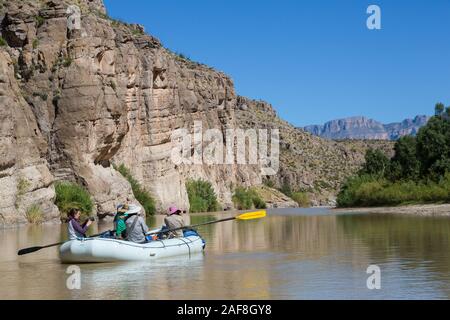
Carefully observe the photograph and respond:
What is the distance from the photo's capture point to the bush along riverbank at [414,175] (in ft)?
229

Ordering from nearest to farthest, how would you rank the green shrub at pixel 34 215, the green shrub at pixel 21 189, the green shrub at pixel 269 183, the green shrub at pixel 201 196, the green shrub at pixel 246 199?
the green shrub at pixel 21 189 → the green shrub at pixel 34 215 → the green shrub at pixel 201 196 → the green shrub at pixel 246 199 → the green shrub at pixel 269 183

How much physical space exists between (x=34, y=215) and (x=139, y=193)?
26.0 m

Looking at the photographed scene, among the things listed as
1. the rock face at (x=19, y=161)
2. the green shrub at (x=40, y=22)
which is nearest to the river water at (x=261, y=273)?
the rock face at (x=19, y=161)

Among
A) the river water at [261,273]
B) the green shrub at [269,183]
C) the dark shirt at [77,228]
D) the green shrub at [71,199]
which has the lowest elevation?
the river water at [261,273]

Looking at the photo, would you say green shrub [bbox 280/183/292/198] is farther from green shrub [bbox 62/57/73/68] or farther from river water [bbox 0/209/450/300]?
river water [bbox 0/209/450/300]

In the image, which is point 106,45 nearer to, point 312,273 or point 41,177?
point 41,177

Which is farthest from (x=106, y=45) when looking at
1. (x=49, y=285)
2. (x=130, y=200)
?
(x=49, y=285)

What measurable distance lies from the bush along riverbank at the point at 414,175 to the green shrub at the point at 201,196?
727 inches

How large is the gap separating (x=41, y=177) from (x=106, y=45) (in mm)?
16968

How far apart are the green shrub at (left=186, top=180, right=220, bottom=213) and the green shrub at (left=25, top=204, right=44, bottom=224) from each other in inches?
1773

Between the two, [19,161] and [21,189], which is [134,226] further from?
[19,161]

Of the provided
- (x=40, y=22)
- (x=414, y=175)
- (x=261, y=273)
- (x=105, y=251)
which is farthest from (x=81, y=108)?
(x=261, y=273)

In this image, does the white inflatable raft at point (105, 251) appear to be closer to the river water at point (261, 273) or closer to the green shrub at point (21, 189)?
the river water at point (261, 273)
